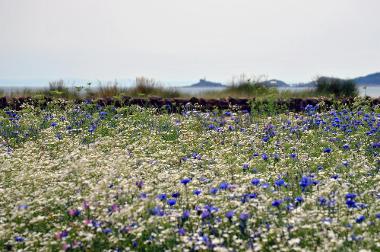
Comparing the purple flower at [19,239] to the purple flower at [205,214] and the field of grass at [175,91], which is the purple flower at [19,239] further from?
the field of grass at [175,91]

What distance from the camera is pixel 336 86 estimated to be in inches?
859

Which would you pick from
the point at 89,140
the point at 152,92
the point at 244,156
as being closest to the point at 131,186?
the point at 244,156

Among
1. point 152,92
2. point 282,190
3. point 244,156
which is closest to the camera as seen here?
point 282,190

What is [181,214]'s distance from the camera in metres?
5.23

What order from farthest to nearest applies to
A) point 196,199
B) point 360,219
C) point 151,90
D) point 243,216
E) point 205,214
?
point 151,90, point 196,199, point 205,214, point 243,216, point 360,219

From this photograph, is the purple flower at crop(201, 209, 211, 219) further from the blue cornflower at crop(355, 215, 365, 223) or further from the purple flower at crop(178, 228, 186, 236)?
the blue cornflower at crop(355, 215, 365, 223)

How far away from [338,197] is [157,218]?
1.77 metres

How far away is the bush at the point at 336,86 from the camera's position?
2147cm

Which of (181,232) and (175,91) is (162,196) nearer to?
(181,232)

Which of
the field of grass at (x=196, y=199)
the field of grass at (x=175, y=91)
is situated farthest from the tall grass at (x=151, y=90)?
the field of grass at (x=196, y=199)

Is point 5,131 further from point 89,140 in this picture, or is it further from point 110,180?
point 110,180

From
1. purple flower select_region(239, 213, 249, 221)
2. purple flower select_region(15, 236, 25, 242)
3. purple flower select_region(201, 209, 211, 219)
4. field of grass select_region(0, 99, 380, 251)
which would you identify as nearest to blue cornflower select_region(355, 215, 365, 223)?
field of grass select_region(0, 99, 380, 251)

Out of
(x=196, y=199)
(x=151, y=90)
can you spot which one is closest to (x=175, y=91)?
(x=151, y=90)

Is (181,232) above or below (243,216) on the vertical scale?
below
